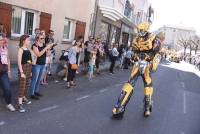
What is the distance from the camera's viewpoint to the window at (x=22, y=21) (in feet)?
41.8

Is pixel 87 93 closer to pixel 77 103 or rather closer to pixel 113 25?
pixel 77 103

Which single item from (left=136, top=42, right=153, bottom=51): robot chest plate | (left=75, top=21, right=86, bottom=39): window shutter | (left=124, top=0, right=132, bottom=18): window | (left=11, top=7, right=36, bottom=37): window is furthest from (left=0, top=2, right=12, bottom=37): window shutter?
(left=124, top=0, right=132, bottom=18): window

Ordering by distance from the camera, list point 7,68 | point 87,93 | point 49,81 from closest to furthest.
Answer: point 7,68 → point 87,93 → point 49,81

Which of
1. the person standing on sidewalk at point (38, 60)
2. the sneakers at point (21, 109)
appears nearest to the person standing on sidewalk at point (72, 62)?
the person standing on sidewalk at point (38, 60)

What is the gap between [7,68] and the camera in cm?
702

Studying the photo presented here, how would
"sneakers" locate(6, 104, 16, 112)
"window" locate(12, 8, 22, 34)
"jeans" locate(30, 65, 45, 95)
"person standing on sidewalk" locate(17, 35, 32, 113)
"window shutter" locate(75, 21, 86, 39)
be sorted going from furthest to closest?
"window shutter" locate(75, 21, 86, 39), "window" locate(12, 8, 22, 34), "jeans" locate(30, 65, 45, 95), "person standing on sidewalk" locate(17, 35, 32, 113), "sneakers" locate(6, 104, 16, 112)

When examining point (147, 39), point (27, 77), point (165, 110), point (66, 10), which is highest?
point (66, 10)

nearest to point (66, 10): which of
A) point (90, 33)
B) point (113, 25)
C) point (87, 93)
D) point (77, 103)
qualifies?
point (90, 33)

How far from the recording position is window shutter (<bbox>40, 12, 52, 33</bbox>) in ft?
46.2

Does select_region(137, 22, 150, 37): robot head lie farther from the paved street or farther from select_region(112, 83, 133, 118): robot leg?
the paved street

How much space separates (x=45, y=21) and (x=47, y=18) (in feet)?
0.76

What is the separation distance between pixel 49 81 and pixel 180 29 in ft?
408

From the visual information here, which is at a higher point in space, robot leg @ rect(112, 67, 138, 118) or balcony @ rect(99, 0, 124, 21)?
balcony @ rect(99, 0, 124, 21)

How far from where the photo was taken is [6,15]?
1174cm
